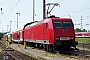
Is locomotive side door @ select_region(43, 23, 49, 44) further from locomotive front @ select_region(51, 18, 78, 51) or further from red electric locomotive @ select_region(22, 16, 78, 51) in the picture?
locomotive front @ select_region(51, 18, 78, 51)

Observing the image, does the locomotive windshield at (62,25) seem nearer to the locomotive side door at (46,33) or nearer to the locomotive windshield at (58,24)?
the locomotive windshield at (58,24)

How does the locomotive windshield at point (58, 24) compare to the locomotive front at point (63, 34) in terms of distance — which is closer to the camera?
the locomotive front at point (63, 34)

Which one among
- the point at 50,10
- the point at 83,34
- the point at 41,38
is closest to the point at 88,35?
the point at 83,34

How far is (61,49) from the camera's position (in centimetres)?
2111

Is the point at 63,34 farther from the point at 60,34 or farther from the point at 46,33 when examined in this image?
the point at 46,33

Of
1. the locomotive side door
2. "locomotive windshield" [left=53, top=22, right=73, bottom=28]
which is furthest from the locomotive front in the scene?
the locomotive side door

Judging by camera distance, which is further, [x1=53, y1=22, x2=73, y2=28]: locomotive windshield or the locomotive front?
[x1=53, y1=22, x2=73, y2=28]: locomotive windshield

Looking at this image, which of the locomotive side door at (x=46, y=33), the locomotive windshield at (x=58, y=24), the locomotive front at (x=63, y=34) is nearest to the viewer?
the locomotive front at (x=63, y=34)

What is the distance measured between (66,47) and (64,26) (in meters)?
1.85

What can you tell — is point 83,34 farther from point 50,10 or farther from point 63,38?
point 63,38

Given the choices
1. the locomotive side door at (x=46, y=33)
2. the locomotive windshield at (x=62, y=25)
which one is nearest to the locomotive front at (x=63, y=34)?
Result: the locomotive windshield at (x=62, y=25)

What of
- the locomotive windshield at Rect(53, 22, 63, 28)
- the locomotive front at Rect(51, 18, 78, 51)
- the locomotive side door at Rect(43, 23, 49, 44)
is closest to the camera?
the locomotive front at Rect(51, 18, 78, 51)

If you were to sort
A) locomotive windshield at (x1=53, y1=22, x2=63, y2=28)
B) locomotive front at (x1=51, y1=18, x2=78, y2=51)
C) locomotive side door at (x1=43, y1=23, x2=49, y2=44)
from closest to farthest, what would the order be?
locomotive front at (x1=51, y1=18, x2=78, y2=51) < locomotive windshield at (x1=53, y1=22, x2=63, y2=28) < locomotive side door at (x1=43, y1=23, x2=49, y2=44)

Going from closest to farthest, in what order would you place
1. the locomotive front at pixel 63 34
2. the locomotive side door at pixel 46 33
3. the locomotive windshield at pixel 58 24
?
the locomotive front at pixel 63 34
the locomotive windshield at pixel 58 24
the locomotive side door at pixel 46 33
